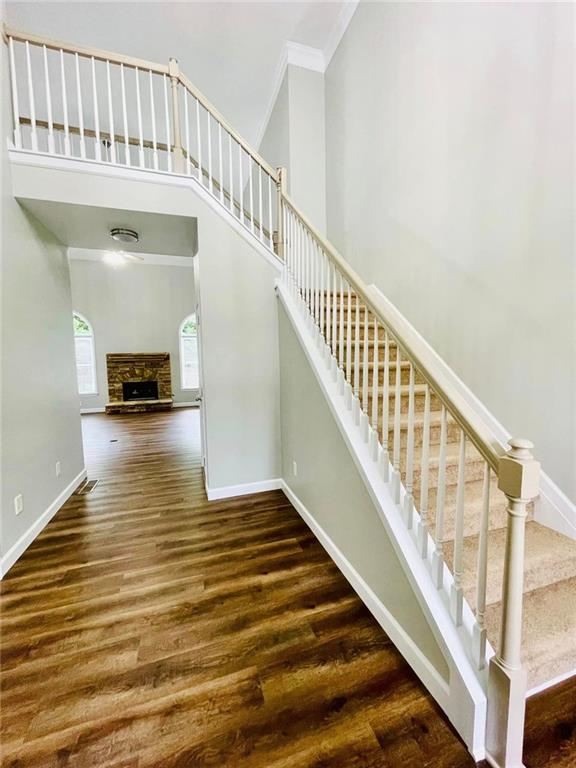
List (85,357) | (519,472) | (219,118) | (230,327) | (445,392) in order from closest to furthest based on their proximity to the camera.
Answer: (519,472), (445,392), (219,118), (230,327), (85,357)

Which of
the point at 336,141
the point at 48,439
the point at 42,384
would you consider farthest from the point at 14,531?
the point at 336,141

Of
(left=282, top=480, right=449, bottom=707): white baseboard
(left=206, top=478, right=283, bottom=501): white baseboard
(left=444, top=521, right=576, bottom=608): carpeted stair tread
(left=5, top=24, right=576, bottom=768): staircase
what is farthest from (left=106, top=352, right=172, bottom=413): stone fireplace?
(left=444, top=521, right=576, bottom=608): carpeted stair tread

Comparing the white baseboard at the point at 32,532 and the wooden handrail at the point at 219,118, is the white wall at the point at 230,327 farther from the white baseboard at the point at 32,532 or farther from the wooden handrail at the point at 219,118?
the white baseboard at the point at 32,532

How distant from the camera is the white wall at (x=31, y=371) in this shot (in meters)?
2.23

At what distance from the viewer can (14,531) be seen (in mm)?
2238

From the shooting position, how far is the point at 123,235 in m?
3.07

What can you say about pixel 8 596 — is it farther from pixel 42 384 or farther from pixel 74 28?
pixel 74 28

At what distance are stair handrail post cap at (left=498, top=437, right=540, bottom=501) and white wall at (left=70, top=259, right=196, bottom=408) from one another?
8742mm

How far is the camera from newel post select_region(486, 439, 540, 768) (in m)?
0.98

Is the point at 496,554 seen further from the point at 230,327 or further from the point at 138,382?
the point at 138,382

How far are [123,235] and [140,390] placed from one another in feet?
20.2

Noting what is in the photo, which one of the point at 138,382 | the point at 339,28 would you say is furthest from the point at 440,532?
the point at 138,382

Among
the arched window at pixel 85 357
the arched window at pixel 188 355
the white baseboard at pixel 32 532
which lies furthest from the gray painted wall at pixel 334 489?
the arched window at pixel 85 357

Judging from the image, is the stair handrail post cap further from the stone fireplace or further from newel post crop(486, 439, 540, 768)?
the stone fireplace
